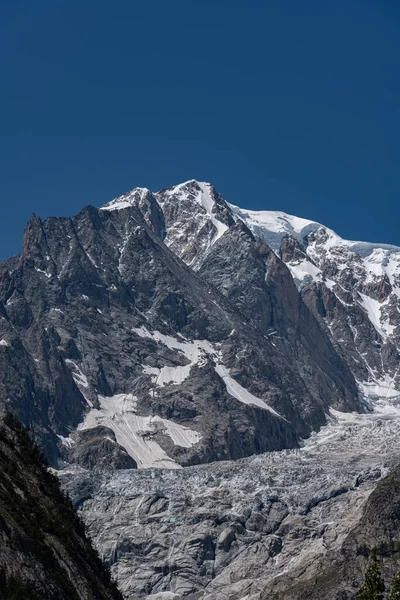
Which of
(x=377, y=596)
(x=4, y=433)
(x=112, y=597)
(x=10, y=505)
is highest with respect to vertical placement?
(x=4, y=433)

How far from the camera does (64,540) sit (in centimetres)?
8200

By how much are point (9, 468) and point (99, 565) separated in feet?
40.8

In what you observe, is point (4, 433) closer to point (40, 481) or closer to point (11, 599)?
point (40, 481)

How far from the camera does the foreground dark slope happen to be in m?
72.5

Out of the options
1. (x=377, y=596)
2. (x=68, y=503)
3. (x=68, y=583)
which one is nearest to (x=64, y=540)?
(x=68, y=583)

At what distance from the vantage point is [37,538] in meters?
76.3

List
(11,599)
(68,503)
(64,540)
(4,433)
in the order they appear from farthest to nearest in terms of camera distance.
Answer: (68,503) → (4,433) → (64,540) → (11,599)

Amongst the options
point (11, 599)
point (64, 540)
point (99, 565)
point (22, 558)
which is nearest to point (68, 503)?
point (99, 565)

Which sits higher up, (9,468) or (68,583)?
(9,468)

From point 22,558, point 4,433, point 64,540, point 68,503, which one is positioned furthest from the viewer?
point 68,503

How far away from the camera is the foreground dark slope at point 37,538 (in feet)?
238

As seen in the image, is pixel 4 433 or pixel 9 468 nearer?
pixel 9 468

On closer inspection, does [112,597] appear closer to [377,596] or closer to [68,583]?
[68,583]

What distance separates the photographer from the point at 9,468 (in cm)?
8206
